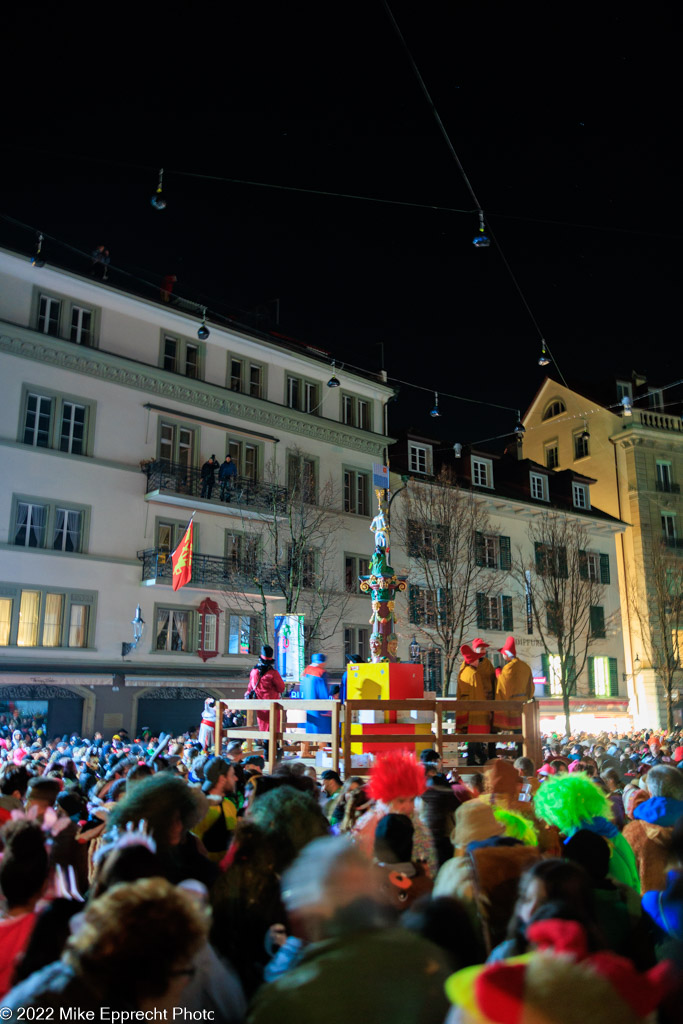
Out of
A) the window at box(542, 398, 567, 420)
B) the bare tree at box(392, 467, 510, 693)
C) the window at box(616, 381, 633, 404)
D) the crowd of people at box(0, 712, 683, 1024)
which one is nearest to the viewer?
the crowd of people at box(0, 712, 683, 1024)

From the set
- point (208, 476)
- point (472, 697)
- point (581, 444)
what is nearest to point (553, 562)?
point (581, 444)

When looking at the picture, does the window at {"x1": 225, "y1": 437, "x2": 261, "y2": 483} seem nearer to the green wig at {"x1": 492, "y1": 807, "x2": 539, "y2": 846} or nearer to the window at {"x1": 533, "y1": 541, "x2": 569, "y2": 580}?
the window at {"x1": 533, "y1": 541, "x2": 569, "y2": 580}

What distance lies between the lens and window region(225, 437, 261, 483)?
30.3 meters

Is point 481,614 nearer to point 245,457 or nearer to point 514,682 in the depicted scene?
point 245,457

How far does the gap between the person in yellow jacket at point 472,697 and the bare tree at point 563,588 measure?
21.3 metres

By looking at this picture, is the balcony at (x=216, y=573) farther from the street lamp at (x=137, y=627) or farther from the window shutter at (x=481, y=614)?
the window shutter at (x=481, y=614)

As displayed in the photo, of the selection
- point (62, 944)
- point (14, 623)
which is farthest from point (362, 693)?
point (14, 623)

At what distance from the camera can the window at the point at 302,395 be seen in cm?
3272

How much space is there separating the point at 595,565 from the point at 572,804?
38183mm

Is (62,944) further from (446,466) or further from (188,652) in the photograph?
(446,466)

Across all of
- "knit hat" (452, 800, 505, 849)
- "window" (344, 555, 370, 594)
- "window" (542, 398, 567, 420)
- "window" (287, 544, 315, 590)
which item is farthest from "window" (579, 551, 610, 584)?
"knit hat" (452, 800, 505, 849)

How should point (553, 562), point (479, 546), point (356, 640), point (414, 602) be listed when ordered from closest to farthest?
1. point (356, 640)
2. point (414, 602)
3. point (553, 562)
4. point (479, 546)

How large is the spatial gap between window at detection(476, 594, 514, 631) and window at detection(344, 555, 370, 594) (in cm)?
586

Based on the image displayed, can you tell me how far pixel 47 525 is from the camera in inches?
987
